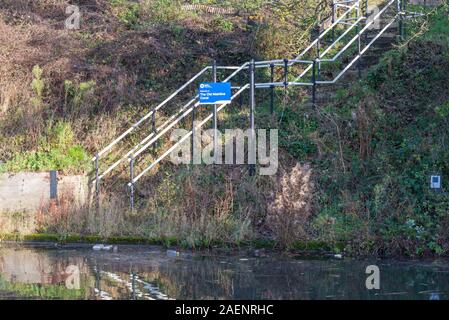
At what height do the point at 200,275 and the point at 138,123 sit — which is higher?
the point at 138,123

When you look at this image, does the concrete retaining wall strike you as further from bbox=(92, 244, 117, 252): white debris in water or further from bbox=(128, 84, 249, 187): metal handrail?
bbox=(92, 244, 117, 252): white debris in water

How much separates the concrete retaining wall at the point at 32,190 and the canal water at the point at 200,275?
5.99 feet

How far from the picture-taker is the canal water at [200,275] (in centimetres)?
1148

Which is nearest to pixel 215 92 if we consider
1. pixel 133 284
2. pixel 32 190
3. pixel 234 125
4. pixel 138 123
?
pixel 234 125

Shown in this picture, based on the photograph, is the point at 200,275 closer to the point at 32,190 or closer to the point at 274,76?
the point at 32,190

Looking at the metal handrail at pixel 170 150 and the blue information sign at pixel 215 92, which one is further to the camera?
the metal handrail at pixel 170 150

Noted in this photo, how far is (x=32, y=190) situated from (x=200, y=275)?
5.95 meters

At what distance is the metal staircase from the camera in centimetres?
1786

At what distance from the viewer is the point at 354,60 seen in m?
19.5

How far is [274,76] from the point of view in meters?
20.6

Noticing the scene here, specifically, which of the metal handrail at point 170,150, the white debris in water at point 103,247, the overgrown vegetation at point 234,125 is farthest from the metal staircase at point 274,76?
the white debris in water at point 103,247

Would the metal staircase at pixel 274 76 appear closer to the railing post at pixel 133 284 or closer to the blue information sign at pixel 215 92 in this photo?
the blue information sign at pixel 215 92

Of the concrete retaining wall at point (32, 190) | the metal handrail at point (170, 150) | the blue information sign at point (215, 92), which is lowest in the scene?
the concrete retaining wall at point (32, 190)
